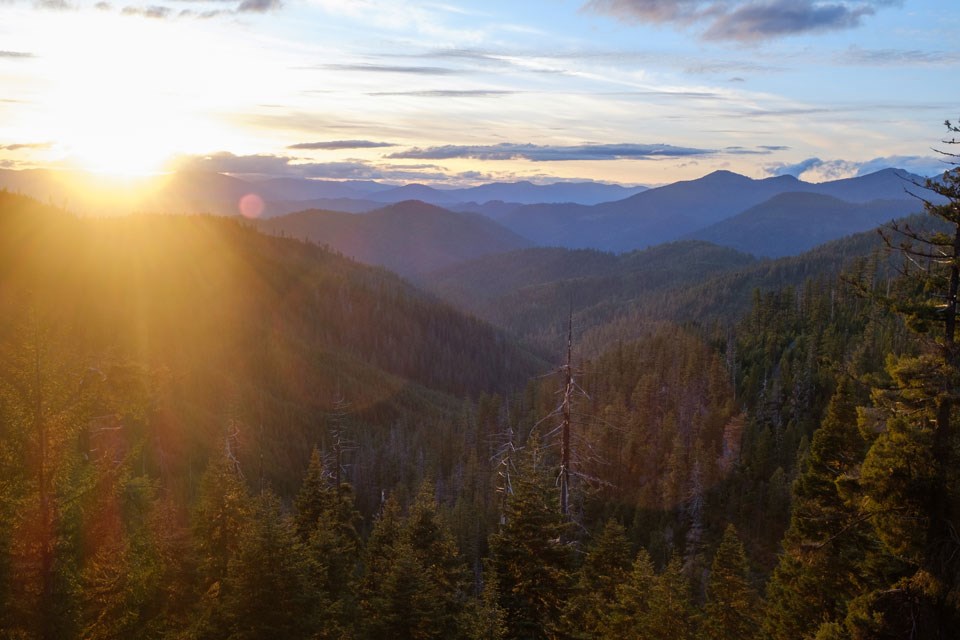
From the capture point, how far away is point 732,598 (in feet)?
102

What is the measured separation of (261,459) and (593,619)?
142 metres

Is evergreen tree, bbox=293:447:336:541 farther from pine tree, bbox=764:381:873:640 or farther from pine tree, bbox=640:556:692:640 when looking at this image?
pine tree, bbox=764:381:873:640

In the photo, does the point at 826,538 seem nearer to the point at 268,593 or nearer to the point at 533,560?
the point at 533,560

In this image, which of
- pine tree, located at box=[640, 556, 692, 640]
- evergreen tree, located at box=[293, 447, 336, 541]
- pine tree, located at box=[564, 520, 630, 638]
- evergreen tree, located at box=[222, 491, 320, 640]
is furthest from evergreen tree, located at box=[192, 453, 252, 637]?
pine tree, located at box=[640, 556, 692, 640]

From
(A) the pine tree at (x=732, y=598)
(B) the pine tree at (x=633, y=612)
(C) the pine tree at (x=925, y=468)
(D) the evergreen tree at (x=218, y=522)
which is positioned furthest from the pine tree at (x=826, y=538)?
(D) the evergreen tree at (x=218, y=522)

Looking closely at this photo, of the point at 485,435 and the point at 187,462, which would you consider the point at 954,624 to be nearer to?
the point at 485,435

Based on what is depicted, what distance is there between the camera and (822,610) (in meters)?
20.0

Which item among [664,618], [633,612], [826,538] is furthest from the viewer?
[633,612]

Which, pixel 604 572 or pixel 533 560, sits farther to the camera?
pixel 604 572

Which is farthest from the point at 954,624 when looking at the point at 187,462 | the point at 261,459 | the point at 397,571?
the point at 187,462

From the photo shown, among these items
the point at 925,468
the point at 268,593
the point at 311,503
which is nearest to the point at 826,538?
the point at 925,468

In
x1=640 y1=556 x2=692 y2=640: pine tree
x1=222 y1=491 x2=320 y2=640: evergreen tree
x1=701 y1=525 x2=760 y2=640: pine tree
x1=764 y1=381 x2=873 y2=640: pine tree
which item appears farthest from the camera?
x1=701 y1=525 x2=760 y2=640: pine tree

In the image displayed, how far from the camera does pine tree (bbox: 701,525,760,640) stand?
30203mm

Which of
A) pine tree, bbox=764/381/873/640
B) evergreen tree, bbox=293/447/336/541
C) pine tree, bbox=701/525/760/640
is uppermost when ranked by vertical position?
pine tree, bbox=764/381/873/640
